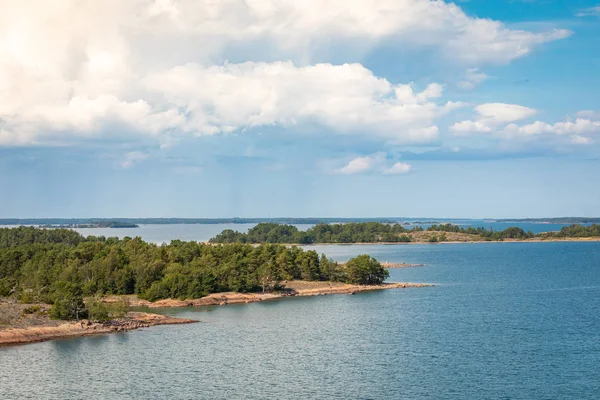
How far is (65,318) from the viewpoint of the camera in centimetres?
8844

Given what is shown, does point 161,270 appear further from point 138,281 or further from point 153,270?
point 138,281

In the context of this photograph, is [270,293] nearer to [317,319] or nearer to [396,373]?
[317,319]

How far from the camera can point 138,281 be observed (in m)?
118

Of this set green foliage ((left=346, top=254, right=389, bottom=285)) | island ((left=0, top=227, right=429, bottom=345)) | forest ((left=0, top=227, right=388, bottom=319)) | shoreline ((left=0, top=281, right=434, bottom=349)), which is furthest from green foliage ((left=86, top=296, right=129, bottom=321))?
green foliage ((left=346, top=254, right=389, bottom=285))

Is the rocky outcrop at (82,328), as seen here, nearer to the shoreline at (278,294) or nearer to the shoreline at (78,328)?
the shoreline at (78,328)

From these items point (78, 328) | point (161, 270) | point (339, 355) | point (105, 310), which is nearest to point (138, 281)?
point (161, 270)

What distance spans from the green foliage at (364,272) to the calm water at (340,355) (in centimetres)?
2260

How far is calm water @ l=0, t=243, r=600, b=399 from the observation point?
5791 cm

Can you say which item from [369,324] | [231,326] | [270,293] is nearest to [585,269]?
[270,293]

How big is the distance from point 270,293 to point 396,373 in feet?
198

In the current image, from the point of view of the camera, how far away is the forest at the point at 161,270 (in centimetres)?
11419

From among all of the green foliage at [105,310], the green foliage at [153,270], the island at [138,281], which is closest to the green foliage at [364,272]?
the island at [138,281]

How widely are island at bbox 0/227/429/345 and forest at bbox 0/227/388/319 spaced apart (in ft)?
0.58

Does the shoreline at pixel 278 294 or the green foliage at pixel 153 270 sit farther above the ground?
the green foliage at pixel 153 270
